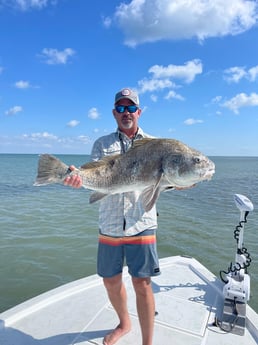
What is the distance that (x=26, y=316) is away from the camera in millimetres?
4223

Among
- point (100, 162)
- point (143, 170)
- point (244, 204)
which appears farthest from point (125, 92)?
point (244, 204)

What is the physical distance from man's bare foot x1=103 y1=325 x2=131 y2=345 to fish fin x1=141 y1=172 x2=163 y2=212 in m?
1.65

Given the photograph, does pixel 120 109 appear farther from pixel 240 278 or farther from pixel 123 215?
pixel 240 278

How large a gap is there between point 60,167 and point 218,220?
1257cm

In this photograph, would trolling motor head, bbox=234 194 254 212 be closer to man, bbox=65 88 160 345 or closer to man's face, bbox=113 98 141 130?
man, bbox=65 88 160 345

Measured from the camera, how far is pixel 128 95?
349cm

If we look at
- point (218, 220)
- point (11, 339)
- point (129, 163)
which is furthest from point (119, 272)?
point (218, 220)

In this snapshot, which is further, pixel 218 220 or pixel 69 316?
pixel 218 220

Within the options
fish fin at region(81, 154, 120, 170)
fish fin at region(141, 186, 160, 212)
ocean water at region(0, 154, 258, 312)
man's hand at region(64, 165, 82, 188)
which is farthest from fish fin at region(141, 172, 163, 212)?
ocean water at region(0, 154, 258, 312)

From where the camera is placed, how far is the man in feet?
11.2

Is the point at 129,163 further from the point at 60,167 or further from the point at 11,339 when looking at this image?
the point at 11,339

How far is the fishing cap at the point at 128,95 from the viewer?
3.49m

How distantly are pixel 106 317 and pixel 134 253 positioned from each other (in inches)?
53.8

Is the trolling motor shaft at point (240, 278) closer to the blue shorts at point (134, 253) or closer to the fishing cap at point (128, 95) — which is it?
the blue shorts at point (134, 253)
